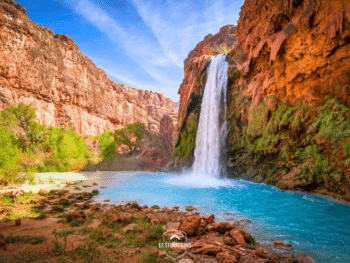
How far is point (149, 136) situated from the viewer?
4672 cm

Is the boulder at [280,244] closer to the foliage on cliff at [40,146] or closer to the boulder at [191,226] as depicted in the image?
the boulder at [191,226]

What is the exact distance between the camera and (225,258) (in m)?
2.75

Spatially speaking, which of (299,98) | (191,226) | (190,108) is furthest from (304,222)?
(190,108)

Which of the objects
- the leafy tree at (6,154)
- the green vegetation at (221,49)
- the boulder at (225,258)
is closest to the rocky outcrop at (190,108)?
the green vegetation at (221,49)

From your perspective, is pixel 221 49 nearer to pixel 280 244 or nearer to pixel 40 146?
pixel 40 146

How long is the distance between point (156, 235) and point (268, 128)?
12679 mm

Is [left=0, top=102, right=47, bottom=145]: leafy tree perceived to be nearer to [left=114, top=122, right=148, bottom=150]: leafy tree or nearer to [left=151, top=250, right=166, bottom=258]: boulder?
[left=114, top=122, right=148, bottom=150]: leafy tree

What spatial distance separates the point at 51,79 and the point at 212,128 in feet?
142

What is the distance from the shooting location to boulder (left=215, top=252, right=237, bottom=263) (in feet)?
8.91

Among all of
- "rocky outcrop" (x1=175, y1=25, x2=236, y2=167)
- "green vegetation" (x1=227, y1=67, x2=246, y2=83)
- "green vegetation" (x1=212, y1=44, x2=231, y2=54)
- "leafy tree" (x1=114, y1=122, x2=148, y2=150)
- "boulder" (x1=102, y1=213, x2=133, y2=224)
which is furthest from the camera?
"leafy tree" (x1=114, y1=122, x2=148, y2=150)

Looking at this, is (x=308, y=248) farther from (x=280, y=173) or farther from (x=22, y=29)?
(x=22, y=29)

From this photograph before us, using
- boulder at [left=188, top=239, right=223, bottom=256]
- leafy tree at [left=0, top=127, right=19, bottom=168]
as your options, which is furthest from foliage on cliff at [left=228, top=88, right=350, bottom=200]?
leafy tree at [left=0, top=127, right=19, bottom=168]

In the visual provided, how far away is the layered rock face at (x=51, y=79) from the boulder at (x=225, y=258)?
43.3 m

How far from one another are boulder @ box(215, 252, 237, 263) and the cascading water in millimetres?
15910
